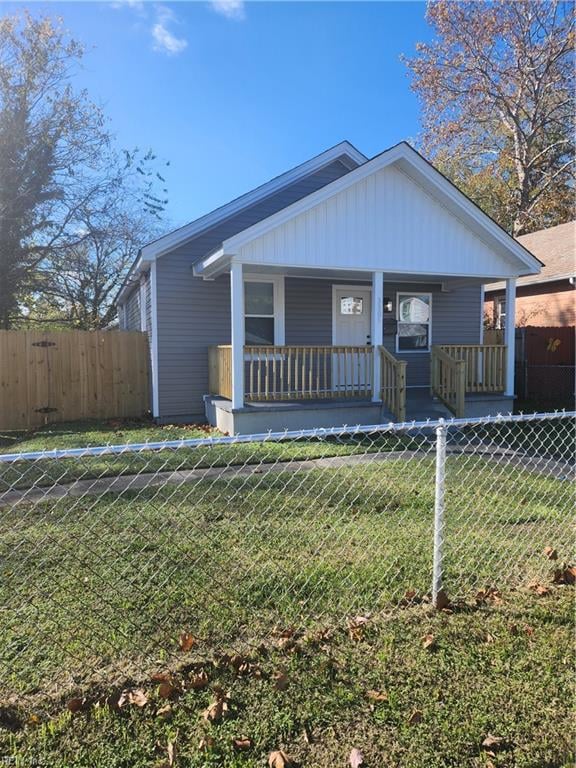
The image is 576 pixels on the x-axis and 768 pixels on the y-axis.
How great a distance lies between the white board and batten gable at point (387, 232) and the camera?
343 inches

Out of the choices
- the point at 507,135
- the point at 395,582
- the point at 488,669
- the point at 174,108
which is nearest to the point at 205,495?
the point at 395,582

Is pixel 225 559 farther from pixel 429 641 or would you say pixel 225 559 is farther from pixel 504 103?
pixel 504 103

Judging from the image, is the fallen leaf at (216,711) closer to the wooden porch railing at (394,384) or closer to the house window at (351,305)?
the wooden porch railing at (394,384)

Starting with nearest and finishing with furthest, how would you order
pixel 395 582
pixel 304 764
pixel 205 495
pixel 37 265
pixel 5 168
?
pixel 304 764 → pixel 395 582 → pixel 205 495 → pixel 5 168 → pixel 37 265

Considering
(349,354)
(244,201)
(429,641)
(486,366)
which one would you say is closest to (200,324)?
(244,201)

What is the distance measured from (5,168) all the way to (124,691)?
18.5 m

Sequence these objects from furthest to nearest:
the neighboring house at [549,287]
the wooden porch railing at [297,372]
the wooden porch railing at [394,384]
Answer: the neighboring house at [549,287], the wooden porch railing at [297,372], the wooden porch railing at [394,384]

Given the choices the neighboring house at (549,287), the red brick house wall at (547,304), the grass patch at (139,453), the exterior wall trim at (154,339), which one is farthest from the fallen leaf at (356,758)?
the red brick house wall at (547,304)

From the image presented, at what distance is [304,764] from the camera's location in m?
2.00

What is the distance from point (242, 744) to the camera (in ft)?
6.85

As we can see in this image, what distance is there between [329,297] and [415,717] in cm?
999

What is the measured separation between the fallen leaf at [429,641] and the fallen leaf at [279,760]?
1.07 meters

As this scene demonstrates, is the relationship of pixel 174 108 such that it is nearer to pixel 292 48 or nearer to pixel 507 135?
pixel 292 48

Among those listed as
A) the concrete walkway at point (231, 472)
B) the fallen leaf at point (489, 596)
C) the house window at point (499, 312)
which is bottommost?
the fallen leaf at point (489, 596)
